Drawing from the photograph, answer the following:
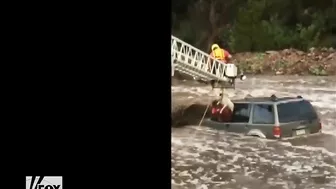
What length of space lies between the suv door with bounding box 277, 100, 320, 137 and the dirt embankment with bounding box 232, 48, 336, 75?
7 centimetres

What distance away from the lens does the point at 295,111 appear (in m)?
1.35

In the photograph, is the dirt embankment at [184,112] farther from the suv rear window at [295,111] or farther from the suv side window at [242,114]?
the suv rear window at [295,111]

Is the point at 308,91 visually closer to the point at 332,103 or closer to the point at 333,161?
the point at 332,103

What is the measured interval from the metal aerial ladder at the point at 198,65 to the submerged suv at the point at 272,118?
0.21 ft

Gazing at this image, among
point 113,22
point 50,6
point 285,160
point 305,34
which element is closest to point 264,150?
point 285,160

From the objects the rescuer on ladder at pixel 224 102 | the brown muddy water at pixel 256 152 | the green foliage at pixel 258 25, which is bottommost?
the brown muddy water at pixel 256 152

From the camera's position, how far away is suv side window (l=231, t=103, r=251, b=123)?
1.37 m

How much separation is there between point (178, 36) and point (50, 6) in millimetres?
279

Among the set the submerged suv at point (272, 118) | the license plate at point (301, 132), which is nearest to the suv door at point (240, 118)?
the submerged suv at point (272, 118)

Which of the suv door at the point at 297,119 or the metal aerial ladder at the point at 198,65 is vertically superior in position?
the metal aerial ladder at the point at 198,65

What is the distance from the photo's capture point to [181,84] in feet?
4.44

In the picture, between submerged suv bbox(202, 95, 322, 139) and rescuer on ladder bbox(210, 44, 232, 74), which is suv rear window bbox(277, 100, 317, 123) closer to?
submerged suv bbox(202, 95, 322, 139)

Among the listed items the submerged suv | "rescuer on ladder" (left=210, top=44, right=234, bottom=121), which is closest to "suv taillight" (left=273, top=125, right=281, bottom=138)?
the submerged suv

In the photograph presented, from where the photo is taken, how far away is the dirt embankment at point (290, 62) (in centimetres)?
137
